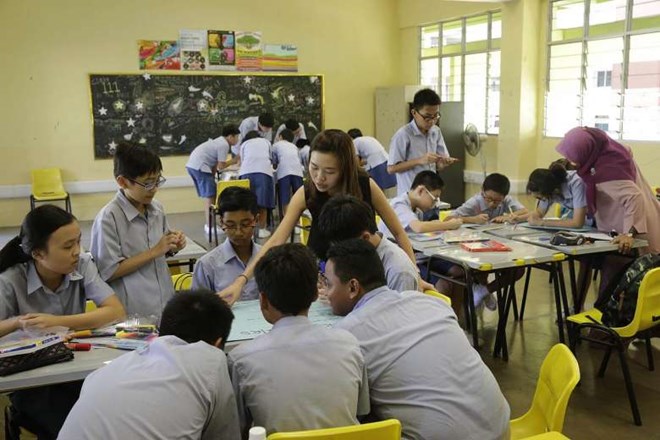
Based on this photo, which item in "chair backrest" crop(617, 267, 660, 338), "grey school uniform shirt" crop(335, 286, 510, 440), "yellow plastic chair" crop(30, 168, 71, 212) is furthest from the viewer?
"yellow plastic chair" crop(30, 168, 71, 212)

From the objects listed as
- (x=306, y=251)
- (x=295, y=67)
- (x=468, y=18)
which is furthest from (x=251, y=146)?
(x=306, y=251)

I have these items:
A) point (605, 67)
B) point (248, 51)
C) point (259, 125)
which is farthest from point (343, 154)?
point (248, 51)

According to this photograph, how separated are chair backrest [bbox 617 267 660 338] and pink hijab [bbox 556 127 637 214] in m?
1.21

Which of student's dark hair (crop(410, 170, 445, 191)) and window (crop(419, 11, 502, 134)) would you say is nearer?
student's dark hair (crop(410, 170, 445, 191))

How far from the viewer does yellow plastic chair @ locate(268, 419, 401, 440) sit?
140 centimetres

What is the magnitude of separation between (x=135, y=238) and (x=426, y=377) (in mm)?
1496

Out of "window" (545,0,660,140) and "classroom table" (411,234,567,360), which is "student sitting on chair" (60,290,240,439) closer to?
"classroom table" (411,234,567,360)

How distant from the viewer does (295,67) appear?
33.1 ft

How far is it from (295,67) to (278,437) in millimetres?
9225

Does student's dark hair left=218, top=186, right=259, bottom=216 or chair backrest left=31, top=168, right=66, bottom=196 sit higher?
student's dark hair left=218, top=186, right=259, bottom=216

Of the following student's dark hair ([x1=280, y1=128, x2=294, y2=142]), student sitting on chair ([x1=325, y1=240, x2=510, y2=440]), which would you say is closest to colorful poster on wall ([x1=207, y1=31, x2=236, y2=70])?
student's dark hair ([x1=280, y1=128, x2=294, y2=142])

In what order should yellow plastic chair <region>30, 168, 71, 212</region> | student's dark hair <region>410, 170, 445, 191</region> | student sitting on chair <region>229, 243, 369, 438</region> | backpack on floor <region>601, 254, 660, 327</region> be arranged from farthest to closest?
→ yellow plastic chair <region>30, 168, 71, 212</region> < student's dark hair <region>410, 170, 445, 191</region> < backpack on floor <region>601, 254, 660, 327</region> < student sitting on chair <region>229, 243, 369, 438</region>

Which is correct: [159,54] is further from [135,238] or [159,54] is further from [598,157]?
[135,238]

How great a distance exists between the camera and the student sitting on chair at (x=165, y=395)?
1.40 m
